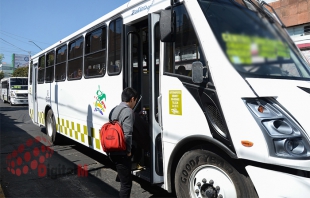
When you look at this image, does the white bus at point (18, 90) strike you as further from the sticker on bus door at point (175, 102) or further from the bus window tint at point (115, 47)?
the sticker on bus door at point (175, 102)

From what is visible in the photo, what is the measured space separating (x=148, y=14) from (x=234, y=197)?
2.52m

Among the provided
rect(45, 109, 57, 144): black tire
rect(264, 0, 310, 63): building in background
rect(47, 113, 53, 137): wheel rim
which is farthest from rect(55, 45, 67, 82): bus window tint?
rect(264, 0, 310, 63): building in background

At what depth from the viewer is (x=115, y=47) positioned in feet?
16.1

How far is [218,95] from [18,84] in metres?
27.5

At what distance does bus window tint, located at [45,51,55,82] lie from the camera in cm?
830

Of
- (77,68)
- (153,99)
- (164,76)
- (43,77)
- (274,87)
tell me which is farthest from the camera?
(43,77)

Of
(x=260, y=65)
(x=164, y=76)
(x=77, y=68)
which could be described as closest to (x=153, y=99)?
(x=164, y=76)

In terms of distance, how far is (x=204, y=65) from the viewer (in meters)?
3.09

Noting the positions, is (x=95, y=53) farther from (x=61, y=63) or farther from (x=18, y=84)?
(x=18, y=84)

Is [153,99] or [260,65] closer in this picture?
[260,65]

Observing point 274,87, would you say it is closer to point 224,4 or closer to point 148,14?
point 224,4

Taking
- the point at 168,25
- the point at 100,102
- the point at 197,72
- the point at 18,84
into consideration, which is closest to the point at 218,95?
the point at 197,72

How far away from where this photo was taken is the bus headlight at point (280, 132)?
245 centimetres

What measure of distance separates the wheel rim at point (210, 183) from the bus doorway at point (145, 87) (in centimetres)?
72
